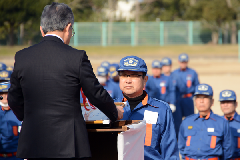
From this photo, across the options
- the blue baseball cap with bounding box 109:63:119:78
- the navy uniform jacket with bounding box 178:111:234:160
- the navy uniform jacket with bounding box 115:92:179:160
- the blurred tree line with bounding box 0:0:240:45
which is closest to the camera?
the navy uniform jacket with bounding box 115:92:179:160

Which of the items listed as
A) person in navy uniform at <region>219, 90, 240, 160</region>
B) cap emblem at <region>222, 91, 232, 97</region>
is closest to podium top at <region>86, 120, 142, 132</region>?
person in navy uniform at <region>219, 90, 240, 160</region>

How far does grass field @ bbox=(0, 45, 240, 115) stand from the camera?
2423 cm

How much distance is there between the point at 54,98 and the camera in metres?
2.54

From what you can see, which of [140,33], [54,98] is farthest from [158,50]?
[54,98]

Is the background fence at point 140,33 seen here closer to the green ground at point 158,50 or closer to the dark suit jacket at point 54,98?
the green ground at point 158,50

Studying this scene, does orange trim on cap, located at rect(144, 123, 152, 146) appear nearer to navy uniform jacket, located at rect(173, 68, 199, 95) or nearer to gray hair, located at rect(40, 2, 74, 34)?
gray hair, located at rect(40, 2, 74, 34)

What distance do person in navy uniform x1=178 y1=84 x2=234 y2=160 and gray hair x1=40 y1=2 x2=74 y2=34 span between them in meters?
3.70

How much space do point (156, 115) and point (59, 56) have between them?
4.16 ft

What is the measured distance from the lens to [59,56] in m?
2.56

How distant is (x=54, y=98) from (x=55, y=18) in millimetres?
576

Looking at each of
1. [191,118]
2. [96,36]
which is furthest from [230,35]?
[191,118]

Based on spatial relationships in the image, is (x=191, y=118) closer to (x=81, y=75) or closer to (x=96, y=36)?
(x=81, y=75)

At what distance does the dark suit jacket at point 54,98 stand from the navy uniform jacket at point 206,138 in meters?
3.48

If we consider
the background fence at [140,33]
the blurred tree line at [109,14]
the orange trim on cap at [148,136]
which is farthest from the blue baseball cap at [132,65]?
the background fence at [140,33]
